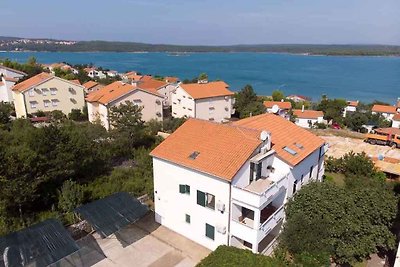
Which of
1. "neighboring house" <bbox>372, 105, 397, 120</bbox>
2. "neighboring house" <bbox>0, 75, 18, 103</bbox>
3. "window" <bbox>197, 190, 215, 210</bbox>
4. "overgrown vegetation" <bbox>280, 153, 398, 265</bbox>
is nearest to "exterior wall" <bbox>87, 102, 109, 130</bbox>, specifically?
"neighboring house" <bbox>0, 75, 18, 103</bbox>

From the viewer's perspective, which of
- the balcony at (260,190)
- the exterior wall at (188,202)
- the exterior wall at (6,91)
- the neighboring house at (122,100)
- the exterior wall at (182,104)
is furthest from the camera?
the exterior wall at (6,91)

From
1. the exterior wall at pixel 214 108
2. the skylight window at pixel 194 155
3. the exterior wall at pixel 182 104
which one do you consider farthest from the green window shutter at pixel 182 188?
the exterior wall at pixel 214 108

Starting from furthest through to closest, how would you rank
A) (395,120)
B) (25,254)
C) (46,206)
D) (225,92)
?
1. (395,120)
2. (225,92)
3. (46,206)
4. (25,254)

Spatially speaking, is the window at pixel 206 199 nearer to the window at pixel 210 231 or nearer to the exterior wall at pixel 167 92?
the window at pixel 210 231

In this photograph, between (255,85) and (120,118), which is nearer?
(120,118)

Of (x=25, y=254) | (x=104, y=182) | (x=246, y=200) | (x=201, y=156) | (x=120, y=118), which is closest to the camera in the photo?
(x=25, y=254)

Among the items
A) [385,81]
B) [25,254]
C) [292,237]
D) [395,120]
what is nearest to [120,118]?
[25,254]

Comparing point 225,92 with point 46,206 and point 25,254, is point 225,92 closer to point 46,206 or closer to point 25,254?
point 46,206
